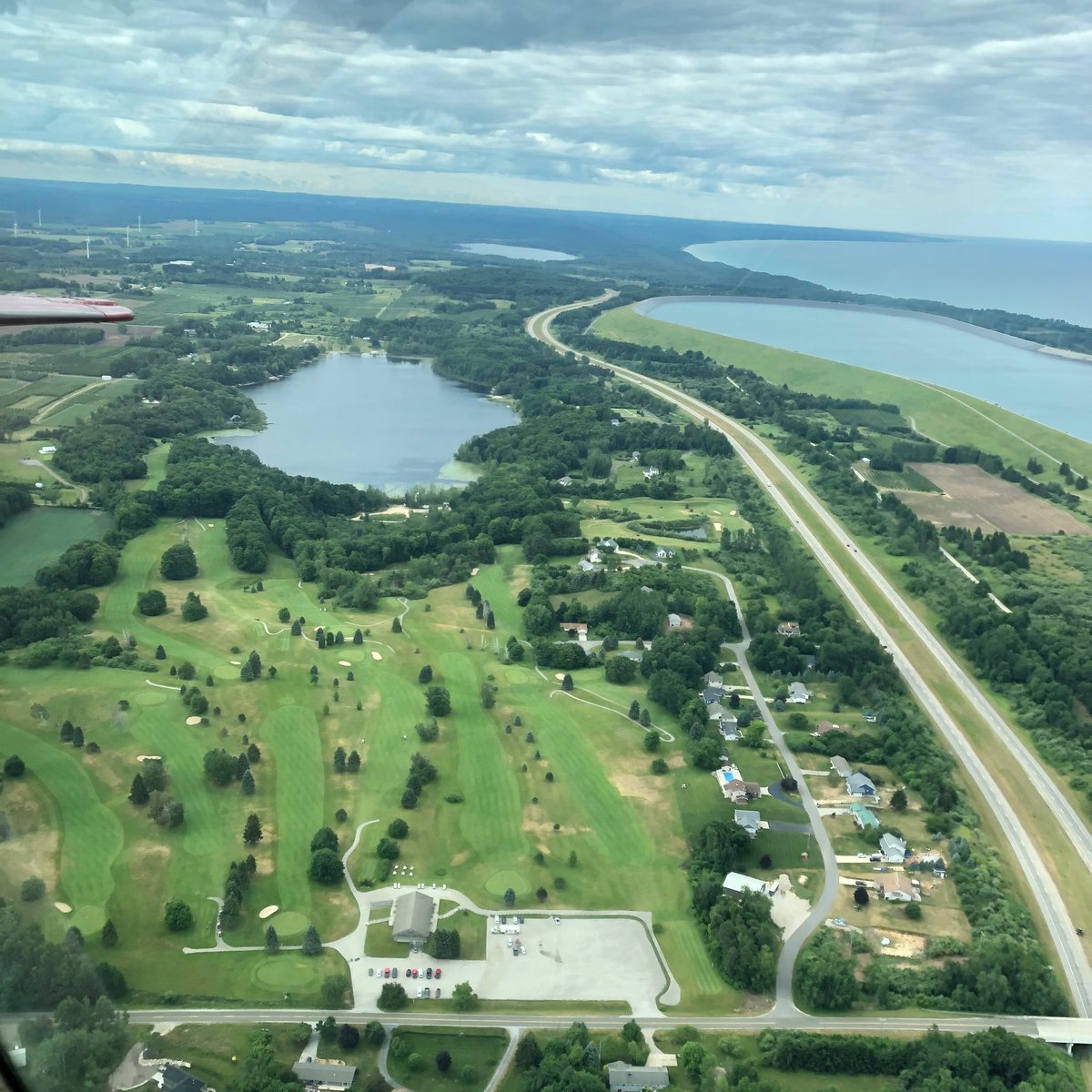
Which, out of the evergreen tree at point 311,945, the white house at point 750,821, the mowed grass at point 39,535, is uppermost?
the mowed grass at point 39,535

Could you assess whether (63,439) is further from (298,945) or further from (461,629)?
(298,945)

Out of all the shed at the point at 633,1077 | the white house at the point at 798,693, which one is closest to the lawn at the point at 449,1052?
the shed at the point at 633,1077

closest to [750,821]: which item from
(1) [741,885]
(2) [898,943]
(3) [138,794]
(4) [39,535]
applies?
(1) [741,885]

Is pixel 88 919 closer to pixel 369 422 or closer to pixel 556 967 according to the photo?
pixel 556 967

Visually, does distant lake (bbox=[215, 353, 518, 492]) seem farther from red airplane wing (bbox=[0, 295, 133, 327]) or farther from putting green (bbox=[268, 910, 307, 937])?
red airplane wing (bbox=[0, 295, 133, 327])

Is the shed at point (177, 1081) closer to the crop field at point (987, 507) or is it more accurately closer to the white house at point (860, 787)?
the white house at point (860, 787)

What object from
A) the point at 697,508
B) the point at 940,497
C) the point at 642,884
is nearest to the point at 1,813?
the point at 642,884
